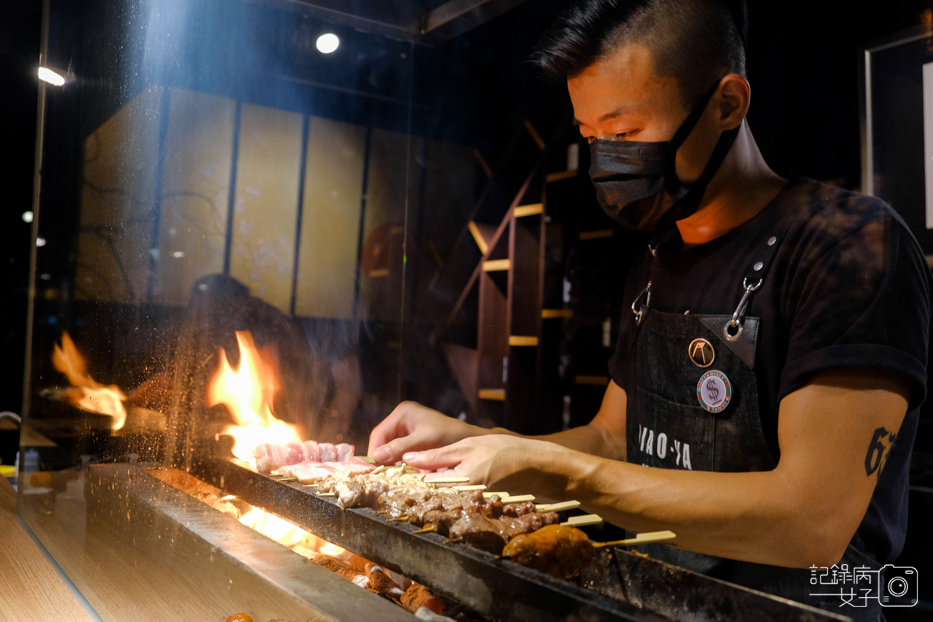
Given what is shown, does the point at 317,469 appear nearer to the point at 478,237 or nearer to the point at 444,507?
the point at 444,507

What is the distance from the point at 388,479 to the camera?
151 cm

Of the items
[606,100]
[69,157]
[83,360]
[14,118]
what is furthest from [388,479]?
[14,118]

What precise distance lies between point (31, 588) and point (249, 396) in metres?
0.95

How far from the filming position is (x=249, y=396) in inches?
104

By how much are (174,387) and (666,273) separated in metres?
1.73

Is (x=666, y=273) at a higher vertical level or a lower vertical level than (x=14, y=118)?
lower

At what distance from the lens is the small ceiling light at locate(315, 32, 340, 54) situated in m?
3.07

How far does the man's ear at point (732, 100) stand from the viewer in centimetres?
156

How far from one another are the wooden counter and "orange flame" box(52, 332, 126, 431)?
0.48 metres

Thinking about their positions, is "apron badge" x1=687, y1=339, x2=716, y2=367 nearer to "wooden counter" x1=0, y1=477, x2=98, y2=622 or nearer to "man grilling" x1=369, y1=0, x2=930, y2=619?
"man grilling" x1=369, y1=0, x2=930, y2=619

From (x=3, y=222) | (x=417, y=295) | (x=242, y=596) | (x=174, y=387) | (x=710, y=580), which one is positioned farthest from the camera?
(x=3, y=222)

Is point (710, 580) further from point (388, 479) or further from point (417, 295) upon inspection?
point (417, 295)

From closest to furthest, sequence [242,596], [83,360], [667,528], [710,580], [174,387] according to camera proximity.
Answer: [710,580] → [242,596] → [667,528] → [174,387] → [83,360]

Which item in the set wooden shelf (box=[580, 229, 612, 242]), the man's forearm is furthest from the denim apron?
wooden shelf (box=[580, 229, 612, 242])
